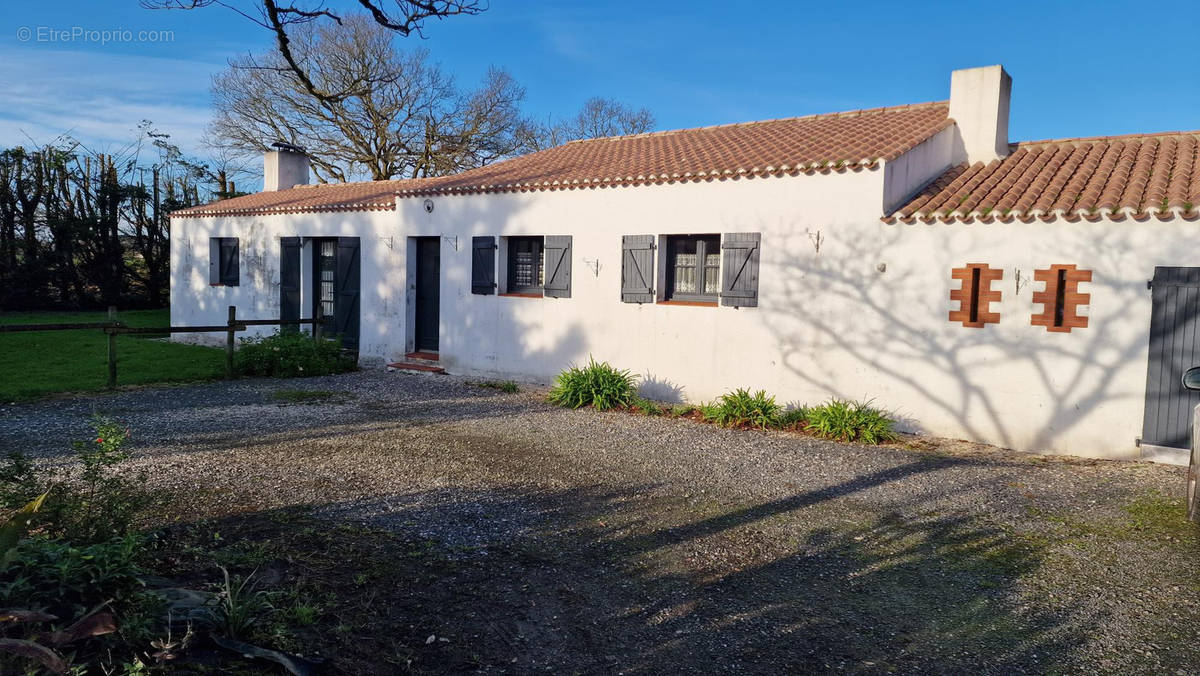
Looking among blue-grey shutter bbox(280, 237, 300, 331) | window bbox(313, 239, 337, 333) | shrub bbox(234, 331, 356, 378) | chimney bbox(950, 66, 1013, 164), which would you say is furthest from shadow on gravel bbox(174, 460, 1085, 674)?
blue-grey shutter bbox(280, 237, 300, 331)

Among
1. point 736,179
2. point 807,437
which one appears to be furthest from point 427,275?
point 807,437

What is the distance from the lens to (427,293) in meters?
13.0

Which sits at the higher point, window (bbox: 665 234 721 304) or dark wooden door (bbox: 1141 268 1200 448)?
window (bbox: 665 234 721 304)

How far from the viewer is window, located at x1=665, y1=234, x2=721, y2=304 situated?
9.90m

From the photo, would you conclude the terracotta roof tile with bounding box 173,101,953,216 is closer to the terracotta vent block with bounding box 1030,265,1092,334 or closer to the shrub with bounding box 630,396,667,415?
the terracotta vent block with bounding box 1030,265,1092,334

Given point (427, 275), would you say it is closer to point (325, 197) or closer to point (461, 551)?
point (325, 197)

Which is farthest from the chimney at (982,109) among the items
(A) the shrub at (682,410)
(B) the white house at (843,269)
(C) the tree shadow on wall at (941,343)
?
(A) the shrub at (682,410)

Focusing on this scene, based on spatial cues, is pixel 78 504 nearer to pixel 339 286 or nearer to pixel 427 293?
pixel 427 293

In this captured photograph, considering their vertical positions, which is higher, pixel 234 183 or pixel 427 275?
pixel 234 183

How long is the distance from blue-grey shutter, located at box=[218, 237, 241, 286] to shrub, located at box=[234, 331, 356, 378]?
476 centimetres

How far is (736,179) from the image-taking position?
9.48m

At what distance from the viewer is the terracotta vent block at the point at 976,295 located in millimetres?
7852

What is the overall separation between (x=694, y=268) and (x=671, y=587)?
6500 millimetres

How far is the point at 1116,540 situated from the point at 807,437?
350cm
